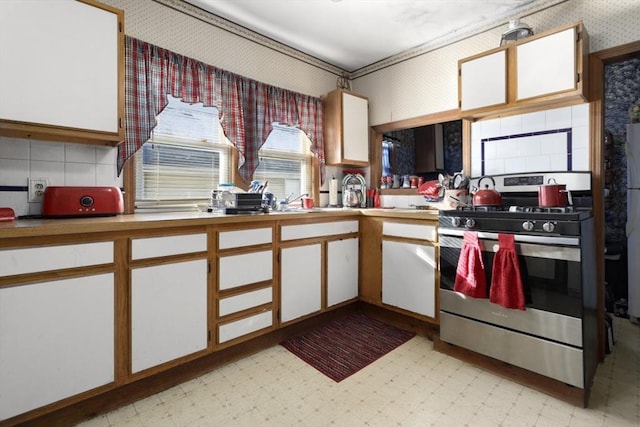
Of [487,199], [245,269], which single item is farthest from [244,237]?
[487,199]

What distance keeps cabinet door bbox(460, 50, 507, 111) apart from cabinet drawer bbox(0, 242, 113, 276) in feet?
8.85

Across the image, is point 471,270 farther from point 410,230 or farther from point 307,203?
point 307,203

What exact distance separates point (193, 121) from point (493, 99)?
2378 mm

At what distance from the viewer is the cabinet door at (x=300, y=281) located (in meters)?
2.48

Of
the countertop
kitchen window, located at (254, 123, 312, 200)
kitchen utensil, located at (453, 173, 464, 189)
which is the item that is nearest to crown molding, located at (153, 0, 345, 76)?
kitchen window, located at (254, 123, 312, 200)

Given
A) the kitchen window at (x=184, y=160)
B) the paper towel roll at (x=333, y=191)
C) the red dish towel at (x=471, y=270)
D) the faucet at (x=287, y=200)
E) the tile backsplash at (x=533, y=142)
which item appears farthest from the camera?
the paper towel roll at (x=333, y=191)

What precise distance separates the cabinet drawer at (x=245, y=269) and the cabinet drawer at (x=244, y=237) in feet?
0.25

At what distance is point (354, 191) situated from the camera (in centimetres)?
355

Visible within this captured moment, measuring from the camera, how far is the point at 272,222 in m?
2.39

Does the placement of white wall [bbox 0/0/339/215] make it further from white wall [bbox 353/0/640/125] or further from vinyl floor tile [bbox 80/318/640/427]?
vinyl floor tile [bbox 80/318/640/427]

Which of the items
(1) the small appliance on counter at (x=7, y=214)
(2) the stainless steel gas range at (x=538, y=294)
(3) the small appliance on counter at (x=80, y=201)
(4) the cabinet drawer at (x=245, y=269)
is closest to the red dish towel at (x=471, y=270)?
(2) the stainless steel gas range at (x=538, y=294)

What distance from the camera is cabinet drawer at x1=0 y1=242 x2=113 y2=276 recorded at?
1401 millimetres

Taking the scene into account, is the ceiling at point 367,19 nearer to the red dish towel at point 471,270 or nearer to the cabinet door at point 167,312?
the red dish towel at point 471,270

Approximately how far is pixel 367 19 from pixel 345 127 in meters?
1.03
